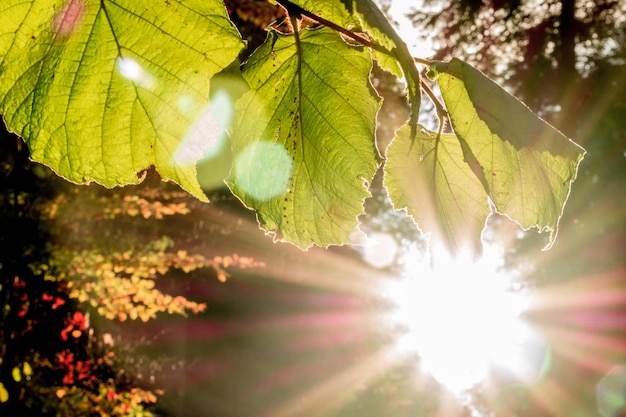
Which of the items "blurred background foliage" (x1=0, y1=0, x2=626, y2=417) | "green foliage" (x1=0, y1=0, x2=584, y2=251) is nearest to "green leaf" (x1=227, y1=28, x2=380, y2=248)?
"green foliage" (x1=0, y1=0, x2=584, y2=251)

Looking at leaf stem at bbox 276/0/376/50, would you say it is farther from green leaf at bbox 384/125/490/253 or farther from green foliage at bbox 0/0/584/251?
green leaf at bbox 384/125/490/253

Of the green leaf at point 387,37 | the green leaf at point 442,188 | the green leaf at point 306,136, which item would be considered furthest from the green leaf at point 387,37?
the green leaf at point 442,188

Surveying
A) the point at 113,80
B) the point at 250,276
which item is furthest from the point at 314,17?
the point at 250,276

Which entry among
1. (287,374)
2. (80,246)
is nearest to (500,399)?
(287,374)

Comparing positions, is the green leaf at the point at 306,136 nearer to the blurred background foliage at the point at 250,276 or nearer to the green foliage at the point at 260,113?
the green foliage at the point at 260,113

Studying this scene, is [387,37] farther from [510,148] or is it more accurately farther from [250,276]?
[250,276]

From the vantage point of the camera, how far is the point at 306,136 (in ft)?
2.11

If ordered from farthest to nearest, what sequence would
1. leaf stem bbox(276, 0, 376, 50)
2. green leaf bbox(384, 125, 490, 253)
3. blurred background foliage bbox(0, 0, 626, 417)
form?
blurred background foliage bbox(0, 0, 626, 417), green leaf bbox(384, 125, 490, 253), leaf stem bbox(276, 0, 376, 50)

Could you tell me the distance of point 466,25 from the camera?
10977 millimetres

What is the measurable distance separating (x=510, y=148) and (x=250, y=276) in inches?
580

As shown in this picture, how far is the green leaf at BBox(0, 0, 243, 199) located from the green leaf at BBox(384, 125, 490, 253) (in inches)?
11.4

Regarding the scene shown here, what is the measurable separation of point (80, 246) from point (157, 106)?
5.32 m

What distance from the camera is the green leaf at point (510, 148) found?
572mm

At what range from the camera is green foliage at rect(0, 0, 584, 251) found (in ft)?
1.77
